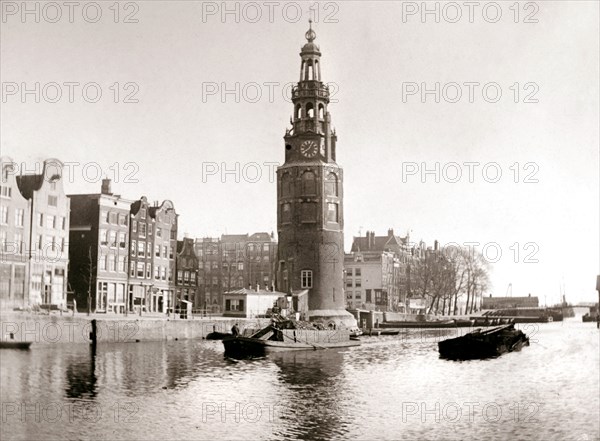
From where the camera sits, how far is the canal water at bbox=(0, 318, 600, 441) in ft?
86.9

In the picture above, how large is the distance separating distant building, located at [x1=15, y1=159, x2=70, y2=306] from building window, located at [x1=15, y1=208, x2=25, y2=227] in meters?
1.60

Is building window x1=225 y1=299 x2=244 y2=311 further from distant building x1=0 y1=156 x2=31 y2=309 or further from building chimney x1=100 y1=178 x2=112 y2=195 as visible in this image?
distant building x1=0 y1=156 x2=31 y2=309

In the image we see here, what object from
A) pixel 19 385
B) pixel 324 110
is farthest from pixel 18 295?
pixel 324 110

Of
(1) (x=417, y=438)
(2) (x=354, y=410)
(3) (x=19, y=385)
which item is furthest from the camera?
(3) (x=19, y=385)

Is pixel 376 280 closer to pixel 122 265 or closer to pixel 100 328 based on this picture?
pixel 122 265

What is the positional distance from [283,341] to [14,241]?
2187 centimetres

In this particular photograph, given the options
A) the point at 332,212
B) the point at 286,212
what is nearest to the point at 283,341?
the point at 286,212

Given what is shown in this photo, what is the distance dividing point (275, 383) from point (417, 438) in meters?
13.6

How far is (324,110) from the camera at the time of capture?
290 ft

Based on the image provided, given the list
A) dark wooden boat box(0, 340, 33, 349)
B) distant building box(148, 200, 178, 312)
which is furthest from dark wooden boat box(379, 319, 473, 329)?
dark wooden boat box(0, 340, 33, 349)

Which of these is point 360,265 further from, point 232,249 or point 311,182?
point 311,182

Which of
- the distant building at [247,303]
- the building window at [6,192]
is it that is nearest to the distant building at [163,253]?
the distant building at [247,303]

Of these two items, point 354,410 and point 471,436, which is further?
point 354,410

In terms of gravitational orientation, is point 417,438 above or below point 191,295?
below
